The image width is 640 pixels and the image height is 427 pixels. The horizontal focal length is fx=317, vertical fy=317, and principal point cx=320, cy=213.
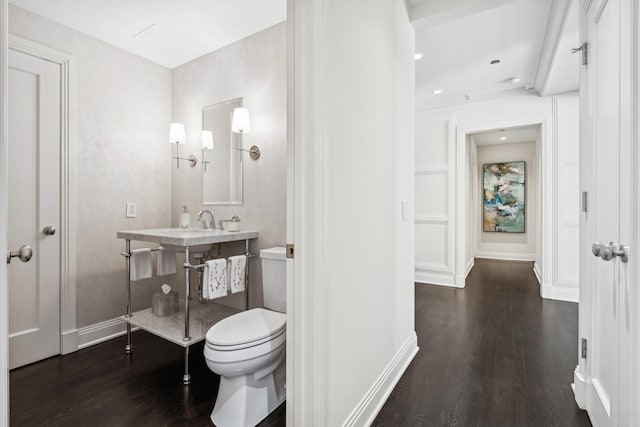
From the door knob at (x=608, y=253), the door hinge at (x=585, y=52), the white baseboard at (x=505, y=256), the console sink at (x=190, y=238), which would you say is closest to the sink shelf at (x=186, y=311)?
the console sink at (x=190, y=238)

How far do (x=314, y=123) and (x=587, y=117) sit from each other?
142 cm

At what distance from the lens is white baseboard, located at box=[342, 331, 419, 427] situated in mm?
1450

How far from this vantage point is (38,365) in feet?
7.02

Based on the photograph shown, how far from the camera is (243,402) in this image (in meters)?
1.52

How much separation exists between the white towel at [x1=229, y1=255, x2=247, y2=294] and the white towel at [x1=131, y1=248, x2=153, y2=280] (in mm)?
747

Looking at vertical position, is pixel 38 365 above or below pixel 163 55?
below

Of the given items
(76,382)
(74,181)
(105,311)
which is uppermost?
(74,181)

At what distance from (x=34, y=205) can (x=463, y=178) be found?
435cm

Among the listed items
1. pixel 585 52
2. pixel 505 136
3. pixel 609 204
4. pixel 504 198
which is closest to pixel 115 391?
pixel 609 204

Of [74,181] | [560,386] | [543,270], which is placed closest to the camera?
[560,386]

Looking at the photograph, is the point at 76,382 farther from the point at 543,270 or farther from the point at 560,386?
the point at 543,270

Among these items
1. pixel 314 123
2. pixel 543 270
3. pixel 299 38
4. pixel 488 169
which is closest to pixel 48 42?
pixel 299 38

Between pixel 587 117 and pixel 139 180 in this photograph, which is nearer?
pixel 587 117

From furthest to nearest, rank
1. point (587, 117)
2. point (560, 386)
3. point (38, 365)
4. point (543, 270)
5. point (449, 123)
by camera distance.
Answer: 1. point (449, 123)
2. point (543, 270)
3. point (38, 365)
4. point (560, 386)
5. point (587, 117)
